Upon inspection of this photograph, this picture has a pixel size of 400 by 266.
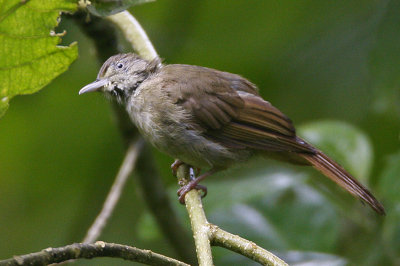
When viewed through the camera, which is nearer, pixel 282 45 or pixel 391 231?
pixel 391 231

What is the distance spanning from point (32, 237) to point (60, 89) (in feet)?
4.18

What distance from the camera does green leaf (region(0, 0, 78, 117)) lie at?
61.7 inches

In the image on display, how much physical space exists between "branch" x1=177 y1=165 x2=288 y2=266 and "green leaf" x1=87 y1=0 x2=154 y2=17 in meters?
0.87

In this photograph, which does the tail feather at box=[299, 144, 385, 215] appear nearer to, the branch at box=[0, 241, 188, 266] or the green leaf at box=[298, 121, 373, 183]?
the green leaf at box=[298, 121, 373, 183]

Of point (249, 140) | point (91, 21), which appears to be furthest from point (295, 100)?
point (91, 21)

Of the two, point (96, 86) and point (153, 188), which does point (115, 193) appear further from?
point (96, 86)

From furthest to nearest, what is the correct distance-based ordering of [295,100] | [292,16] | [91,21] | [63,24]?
[295,100] → [292,16] → [63,24] → [91,21]

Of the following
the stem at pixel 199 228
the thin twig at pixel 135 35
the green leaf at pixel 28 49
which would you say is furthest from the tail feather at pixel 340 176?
the green leaf at pixel 28 49

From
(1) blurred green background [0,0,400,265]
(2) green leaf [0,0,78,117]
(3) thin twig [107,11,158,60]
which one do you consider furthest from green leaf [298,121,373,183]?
(2) green leaf [0,0,78,117]

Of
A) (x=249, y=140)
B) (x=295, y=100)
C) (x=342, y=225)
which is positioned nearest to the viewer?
(x=249, y=140)

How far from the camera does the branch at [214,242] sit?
1927 millimetres

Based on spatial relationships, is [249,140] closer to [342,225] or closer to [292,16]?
[342,225]

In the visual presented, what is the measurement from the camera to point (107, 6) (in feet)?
7.55

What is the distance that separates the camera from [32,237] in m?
4.82
